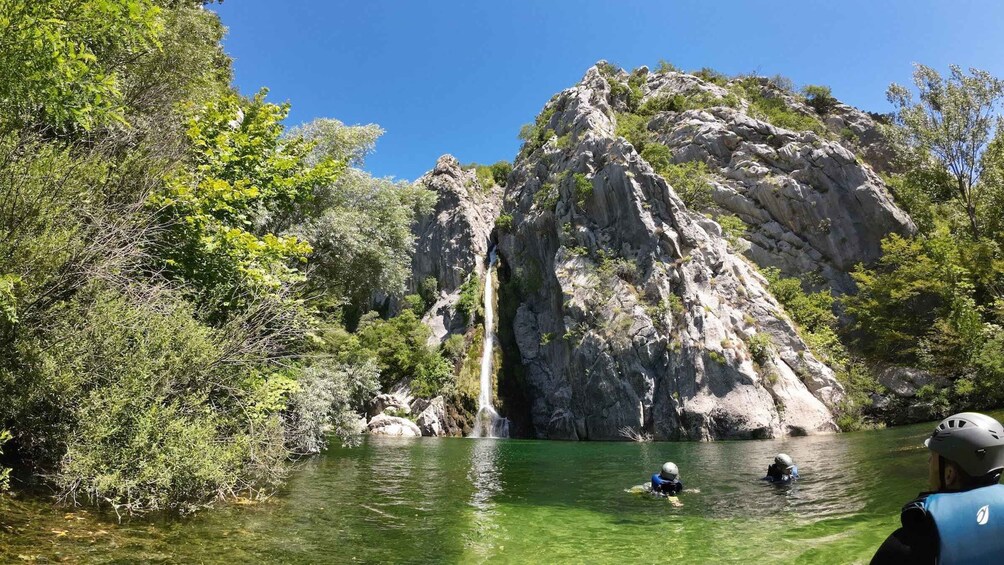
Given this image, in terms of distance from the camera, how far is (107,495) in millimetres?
7422

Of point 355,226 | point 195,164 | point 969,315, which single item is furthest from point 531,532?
point 969,315

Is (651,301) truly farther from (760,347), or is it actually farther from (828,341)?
(828,341)

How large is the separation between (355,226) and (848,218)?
45.7m

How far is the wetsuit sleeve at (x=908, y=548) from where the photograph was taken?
2.16m

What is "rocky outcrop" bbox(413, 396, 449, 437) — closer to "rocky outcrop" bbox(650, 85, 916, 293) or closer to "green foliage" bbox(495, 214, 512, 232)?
"green foliage" bbox(495, 214, 512, 232)

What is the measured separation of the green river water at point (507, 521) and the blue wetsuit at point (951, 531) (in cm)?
602

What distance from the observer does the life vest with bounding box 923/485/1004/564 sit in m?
2.10

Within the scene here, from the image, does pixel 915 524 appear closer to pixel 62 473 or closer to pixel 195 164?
pixel 62 473

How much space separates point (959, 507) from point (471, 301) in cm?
4780

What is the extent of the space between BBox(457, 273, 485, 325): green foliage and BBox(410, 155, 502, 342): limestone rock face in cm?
150

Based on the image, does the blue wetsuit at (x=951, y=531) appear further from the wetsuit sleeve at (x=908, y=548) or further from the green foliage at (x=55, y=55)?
the green foliage at (x=55, y=55)

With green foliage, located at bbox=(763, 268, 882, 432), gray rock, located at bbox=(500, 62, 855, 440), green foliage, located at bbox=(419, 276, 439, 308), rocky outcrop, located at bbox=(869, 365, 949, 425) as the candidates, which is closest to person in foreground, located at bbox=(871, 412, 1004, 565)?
gray rock, located at bbox=(500, 62, 855, 440)

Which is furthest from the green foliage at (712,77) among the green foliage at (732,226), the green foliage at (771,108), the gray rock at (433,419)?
the gray rock at (433,419)

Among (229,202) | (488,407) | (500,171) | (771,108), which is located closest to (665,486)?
(229,202)
